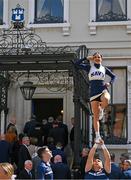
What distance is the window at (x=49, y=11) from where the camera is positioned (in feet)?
59.7

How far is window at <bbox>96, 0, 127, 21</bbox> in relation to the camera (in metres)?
17.9

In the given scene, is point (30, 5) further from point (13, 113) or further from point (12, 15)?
point (13, 113)

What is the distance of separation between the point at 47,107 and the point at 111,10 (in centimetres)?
398

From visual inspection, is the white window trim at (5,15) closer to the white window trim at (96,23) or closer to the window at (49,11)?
the window at (49,11)

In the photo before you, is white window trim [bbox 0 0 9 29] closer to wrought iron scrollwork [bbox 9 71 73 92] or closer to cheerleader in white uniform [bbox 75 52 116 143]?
wrought iron scrollwork [bbox 9 71 73 92]

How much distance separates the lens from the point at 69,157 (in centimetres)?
1537

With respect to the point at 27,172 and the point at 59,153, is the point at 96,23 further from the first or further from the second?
the point at 27,172

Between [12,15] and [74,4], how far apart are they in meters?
2.09

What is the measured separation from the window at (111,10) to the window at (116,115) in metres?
1.99

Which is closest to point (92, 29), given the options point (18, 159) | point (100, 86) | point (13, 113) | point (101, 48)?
point (101, 48)

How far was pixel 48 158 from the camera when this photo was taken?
9555mm

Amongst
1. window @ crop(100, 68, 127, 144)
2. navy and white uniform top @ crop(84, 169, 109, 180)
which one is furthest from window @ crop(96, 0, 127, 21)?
navy and white uniform top @ crop(84, 169, 109, 180)

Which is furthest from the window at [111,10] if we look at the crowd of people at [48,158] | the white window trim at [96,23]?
the crowd of people at [48,158]

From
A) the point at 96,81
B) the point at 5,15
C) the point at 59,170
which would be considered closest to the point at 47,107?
the point at 5,15
